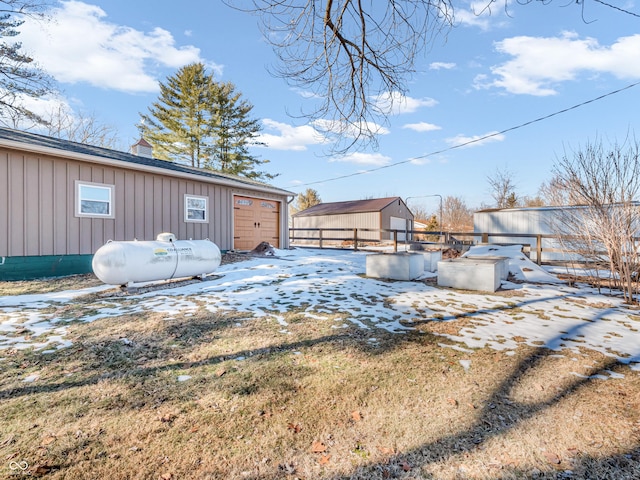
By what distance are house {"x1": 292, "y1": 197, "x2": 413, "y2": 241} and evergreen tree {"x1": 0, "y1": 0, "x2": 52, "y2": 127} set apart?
16106mm

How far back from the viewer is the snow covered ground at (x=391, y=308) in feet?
11.5

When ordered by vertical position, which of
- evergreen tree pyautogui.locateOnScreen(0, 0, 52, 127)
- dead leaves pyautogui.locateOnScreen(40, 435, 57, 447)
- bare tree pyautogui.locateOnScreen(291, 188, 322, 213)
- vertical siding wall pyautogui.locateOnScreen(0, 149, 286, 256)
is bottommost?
dead leaves pyautogui.locateOnScreen(40, 435, 57, 447)

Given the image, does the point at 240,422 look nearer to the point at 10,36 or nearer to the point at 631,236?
the point at 631,236

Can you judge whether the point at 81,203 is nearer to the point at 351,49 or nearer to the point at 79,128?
the point at 351,49

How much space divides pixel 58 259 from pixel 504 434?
8.92m

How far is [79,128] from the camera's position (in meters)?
19.2

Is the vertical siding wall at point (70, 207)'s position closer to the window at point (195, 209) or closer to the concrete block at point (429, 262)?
the window at point (195, 209)

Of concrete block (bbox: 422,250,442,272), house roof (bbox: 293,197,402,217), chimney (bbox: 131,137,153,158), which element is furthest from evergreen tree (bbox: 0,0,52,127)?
house roof (bbox: 293,197,402,217)

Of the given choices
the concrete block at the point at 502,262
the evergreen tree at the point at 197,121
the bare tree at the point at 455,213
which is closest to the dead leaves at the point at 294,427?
the concrete block at the point at 502,262

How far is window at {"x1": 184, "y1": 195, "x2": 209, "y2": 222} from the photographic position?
32.4 ft

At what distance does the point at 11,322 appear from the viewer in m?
3.99

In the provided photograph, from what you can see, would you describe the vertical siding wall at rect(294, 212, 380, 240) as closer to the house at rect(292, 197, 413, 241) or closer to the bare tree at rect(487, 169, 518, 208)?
the house at rect(292, 197, 413, 241)

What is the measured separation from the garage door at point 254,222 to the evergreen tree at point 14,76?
7977 millimetres

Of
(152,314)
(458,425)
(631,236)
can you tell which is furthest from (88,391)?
(631,236)
